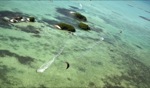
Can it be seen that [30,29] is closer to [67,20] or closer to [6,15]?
[6,15]

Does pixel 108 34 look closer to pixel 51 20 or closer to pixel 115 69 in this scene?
pixel 51 20

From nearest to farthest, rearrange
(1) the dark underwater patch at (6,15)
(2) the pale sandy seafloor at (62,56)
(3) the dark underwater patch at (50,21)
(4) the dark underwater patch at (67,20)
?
(2) the pale sandy seafloor at (62,56)
(1) the dark underwater patch at (6,15)
(3) the dark underwater patch at (50,21)
(4) the dark underwater patch at (67,20)

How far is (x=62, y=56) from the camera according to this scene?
12.8m

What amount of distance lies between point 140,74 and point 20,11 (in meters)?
9.77

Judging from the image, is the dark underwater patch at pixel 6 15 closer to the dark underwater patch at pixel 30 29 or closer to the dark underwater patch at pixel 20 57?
the dark underwater patch at pixel 30 29

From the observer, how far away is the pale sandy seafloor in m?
10.1

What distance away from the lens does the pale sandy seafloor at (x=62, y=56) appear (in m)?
10.1

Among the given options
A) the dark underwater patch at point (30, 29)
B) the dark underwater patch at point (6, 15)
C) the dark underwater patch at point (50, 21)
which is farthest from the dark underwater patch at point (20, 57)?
the dark underwater patch at point (50, 21)

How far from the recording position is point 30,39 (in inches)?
533

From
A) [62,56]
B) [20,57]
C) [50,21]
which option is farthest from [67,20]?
[20,57]

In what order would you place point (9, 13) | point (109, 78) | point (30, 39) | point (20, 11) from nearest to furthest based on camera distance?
point (109, 78) → point (30, 39) → point (9, 13) → point (20, 11)

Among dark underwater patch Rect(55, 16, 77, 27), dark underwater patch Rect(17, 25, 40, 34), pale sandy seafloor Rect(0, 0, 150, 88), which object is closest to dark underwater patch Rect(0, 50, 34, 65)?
pale sandy seafloor Rect(0, 0, 150, 88)

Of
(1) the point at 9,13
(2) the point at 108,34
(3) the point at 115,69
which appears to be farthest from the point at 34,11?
(3) the point at 115,69

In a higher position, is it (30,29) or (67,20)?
(30,29)
